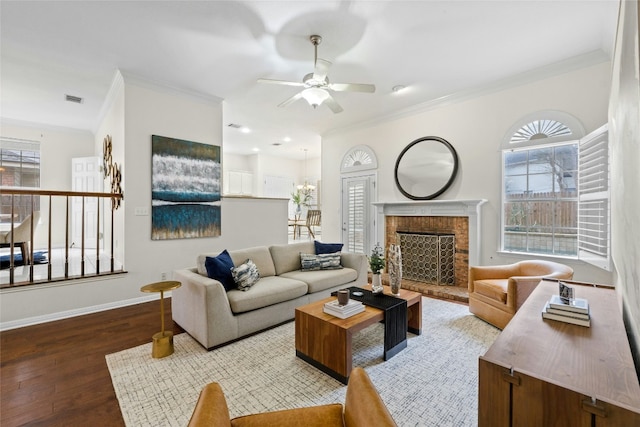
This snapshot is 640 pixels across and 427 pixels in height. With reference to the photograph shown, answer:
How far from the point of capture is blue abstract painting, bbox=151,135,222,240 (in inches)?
163

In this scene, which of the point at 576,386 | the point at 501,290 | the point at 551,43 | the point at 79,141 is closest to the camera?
the point at 576,386

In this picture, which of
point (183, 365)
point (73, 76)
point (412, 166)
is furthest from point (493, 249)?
point (73, 76)

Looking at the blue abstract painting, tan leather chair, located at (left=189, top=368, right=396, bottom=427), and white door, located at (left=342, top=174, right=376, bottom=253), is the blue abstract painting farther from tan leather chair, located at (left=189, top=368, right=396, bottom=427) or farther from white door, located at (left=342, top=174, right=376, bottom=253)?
tan leather chair, located at (left=189, top=368, right=396, bottom=427)

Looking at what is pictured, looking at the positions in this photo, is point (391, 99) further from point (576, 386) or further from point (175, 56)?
point (576, 386)

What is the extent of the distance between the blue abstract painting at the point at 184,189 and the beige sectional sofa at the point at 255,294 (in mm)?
1464

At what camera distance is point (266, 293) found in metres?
2.92

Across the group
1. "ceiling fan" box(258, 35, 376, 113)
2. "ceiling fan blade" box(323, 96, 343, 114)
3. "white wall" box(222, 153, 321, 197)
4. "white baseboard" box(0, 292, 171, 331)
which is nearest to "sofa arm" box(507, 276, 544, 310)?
"ceiling fan" box(258, 35, 376, 113)

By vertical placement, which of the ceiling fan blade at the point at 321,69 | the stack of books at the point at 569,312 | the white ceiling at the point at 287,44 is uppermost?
the white ceiling at the point at 287,44

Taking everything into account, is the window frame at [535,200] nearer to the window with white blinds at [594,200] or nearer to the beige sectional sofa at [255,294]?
the window with white blinds at [594,200]

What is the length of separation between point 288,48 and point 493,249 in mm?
4000

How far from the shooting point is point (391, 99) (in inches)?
189

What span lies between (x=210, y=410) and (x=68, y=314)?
12.3 ft

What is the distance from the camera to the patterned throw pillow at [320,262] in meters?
3.81

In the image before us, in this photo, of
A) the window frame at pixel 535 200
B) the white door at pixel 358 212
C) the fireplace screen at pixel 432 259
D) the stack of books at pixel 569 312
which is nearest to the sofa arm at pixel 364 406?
the stack of books at pixel 569 312
